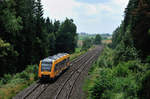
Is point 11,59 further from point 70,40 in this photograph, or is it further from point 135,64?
point 70,40

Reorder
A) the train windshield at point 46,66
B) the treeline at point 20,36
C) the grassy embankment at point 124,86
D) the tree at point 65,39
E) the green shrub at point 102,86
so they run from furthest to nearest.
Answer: the tree at point 65,39, the treeline at point 20,36, the train windshield at point 46,66, the green shrub at point 102,86, the grassy embankment at point 124,86

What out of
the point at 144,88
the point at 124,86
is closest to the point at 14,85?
the point at 124,86

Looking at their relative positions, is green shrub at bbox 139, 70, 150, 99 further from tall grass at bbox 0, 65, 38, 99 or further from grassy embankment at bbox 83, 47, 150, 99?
tall grass at bbox 0, 65, 38, 99

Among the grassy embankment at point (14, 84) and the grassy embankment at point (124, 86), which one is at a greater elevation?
the grassy embankment at point (124, 86)

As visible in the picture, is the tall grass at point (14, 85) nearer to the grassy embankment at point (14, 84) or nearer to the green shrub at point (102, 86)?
the grassy embankment at point (14, 84)

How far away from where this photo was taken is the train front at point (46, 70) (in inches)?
814

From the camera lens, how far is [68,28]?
85.2 meters

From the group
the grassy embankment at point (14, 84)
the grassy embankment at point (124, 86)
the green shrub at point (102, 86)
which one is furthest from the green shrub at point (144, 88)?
the grassy embankment at point (14, 84)

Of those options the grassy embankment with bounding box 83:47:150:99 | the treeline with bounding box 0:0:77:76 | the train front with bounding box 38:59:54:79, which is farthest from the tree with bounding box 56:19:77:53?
the grassy embankment with bounding box 83:47:150:99

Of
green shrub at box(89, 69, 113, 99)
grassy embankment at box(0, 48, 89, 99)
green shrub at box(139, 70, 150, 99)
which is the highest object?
green shrub at box(139, 70, 150, 99)

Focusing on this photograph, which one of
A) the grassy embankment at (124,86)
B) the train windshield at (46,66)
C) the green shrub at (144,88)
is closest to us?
the green shrub at (144,88)

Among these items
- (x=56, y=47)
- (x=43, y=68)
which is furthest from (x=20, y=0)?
(x=56, y=47)

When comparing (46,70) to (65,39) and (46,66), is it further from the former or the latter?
(65,39)

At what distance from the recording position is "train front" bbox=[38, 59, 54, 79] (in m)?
20.7
